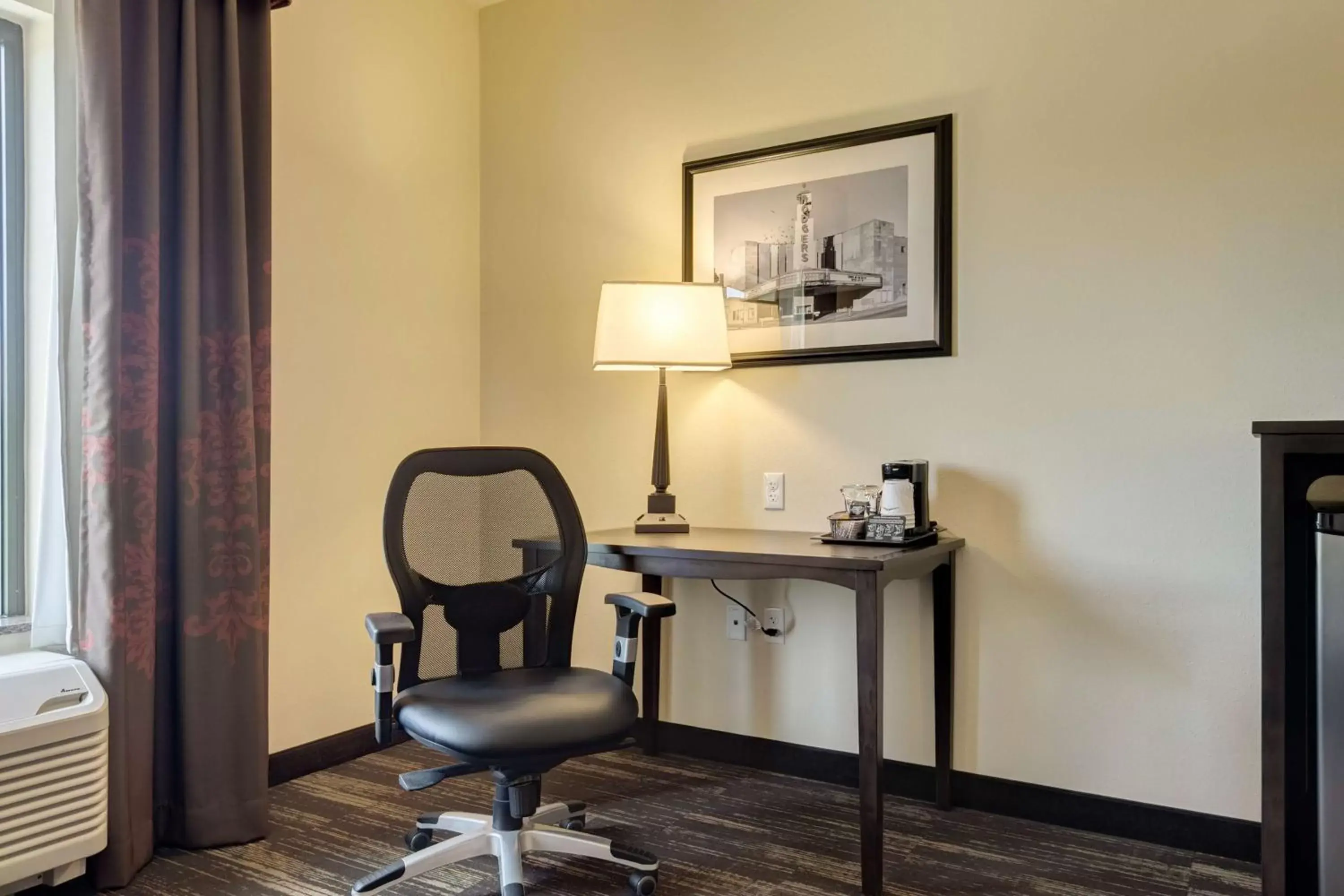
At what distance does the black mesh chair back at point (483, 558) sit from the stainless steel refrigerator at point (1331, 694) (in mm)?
1488

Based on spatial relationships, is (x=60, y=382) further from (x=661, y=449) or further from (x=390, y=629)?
(x=661, y=449)

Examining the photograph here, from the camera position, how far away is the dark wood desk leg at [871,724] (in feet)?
6.67

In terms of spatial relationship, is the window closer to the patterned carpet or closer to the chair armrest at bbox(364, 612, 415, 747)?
the patterned carpet

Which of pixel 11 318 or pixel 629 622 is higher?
pixel 11 318

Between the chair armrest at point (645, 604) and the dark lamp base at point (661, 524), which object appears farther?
the dark lamp base at point (661, 524)

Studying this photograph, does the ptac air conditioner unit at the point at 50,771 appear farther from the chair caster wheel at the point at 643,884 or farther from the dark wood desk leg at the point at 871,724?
the dark wood desk leg at the point at 871,724

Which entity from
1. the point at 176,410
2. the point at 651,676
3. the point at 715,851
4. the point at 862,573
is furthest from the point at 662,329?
the point at 715,851

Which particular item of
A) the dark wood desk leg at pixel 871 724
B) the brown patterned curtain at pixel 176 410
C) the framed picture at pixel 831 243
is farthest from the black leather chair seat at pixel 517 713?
the framed picture at pixel 831 243

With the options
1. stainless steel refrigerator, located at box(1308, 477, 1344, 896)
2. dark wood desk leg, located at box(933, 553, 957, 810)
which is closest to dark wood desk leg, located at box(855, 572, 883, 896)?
dark wood desk leg, located at box(933, 553, 957, 810)

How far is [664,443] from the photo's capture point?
281 cm

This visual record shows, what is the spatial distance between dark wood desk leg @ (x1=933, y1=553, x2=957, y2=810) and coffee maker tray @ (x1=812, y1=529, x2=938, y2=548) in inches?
6.5

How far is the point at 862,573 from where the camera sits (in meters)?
2.05

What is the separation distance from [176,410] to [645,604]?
3.95 feet

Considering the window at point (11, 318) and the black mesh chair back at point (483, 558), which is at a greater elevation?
the window at point (11, 318)
